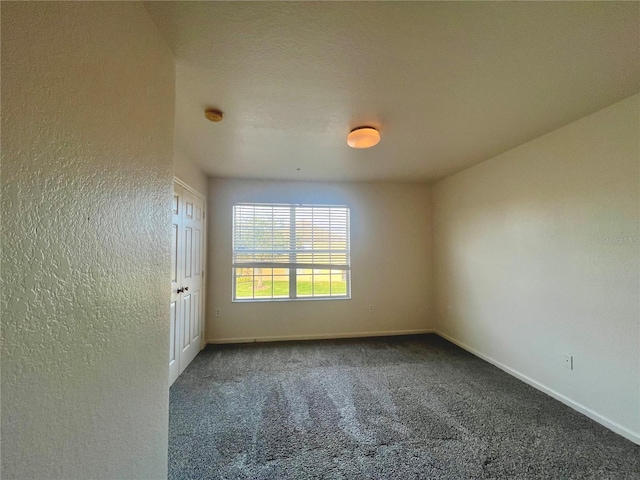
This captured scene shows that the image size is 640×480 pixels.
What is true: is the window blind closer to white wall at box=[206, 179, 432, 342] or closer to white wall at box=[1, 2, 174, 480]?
white wall at box=[206, 179, 432, 342]

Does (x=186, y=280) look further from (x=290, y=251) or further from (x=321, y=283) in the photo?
(x=321, y=283)

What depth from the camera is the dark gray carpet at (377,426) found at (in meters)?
1.57

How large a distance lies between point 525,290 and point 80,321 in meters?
3.31

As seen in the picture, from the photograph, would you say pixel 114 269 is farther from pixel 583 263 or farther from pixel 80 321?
pixel 583 263

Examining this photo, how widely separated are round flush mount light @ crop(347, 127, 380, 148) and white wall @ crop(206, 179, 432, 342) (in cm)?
177

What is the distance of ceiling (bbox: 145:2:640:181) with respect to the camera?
1.15 meters

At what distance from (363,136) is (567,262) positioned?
2019 millimetres

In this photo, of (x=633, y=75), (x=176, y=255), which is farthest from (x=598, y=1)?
(x=176, y=255)

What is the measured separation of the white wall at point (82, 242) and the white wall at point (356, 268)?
247 centimetres

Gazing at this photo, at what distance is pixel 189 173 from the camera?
2.94 m

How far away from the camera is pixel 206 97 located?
1.76 metres

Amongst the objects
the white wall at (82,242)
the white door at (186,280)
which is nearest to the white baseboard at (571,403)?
the white wall at (82,242)

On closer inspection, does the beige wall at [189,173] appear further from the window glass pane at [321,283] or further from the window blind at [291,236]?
the window glass pane at [321,283]

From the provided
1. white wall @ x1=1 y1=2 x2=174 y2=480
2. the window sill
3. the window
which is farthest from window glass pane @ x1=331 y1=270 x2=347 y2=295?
white wall @ x1=1 y1=2 x2=174 y2=480
